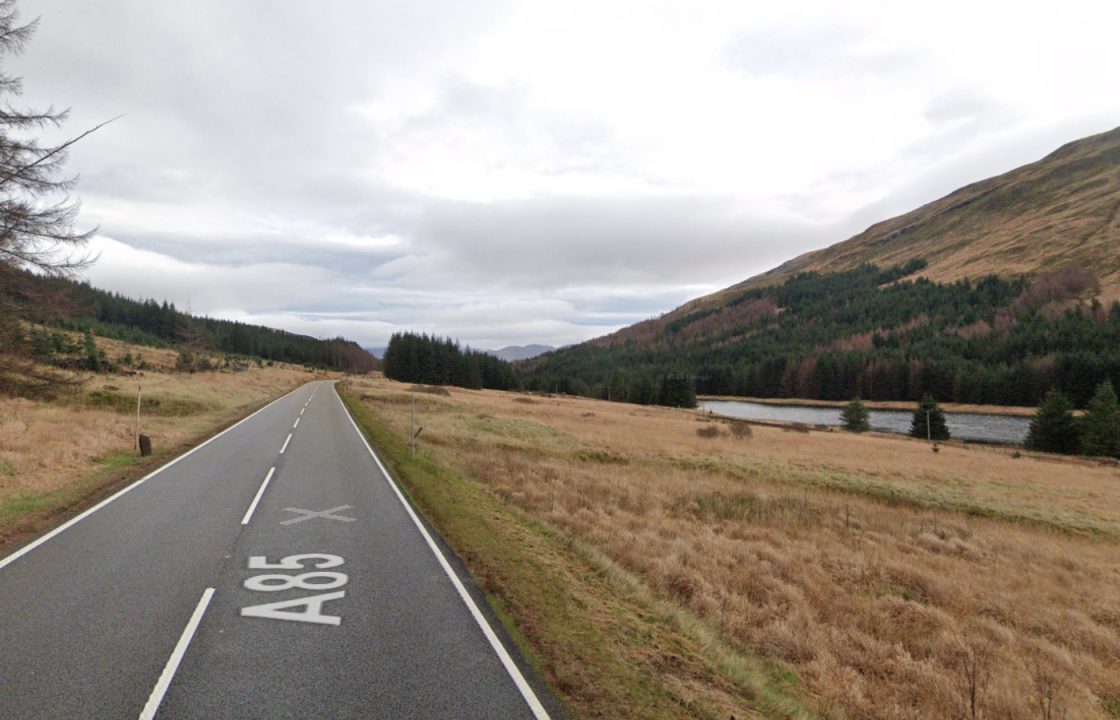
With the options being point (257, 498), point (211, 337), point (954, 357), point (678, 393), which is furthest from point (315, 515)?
point (954, 357)

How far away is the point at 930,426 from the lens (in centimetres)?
5431

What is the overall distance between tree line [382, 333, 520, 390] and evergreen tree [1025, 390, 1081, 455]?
82658mm

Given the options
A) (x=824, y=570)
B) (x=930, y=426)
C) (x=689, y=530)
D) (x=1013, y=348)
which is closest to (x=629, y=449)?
(x=689, y=530)

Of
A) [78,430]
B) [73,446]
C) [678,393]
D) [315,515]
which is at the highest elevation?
[678,393]

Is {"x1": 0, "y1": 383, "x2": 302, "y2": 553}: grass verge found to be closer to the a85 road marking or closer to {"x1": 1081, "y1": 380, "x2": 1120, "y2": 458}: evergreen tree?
the a85 road marking

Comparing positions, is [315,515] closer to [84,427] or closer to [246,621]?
[246,621]

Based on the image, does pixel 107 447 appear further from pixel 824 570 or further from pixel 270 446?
pixel 824 570

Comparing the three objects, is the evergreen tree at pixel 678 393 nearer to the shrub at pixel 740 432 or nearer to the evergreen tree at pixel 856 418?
the evergreen tree at pixel 856 418

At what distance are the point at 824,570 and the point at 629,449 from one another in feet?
58.2

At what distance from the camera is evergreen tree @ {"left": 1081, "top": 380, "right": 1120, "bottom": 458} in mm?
44725

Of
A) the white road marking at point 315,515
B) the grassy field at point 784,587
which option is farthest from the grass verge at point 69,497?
the grassy field at point 784,587

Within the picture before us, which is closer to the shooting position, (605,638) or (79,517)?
(605,638)

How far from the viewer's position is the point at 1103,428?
45438 millimetres

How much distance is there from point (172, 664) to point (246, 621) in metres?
0.97
